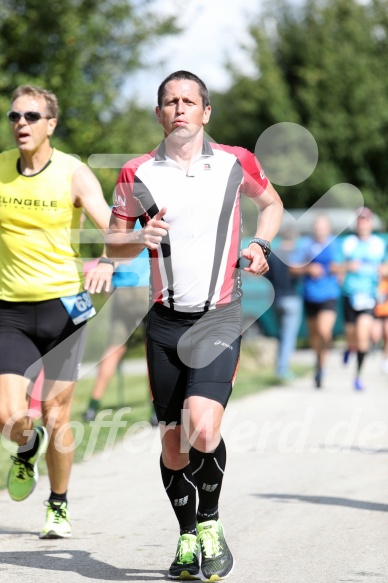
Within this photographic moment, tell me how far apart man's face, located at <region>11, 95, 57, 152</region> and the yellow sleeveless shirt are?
0.54 feet

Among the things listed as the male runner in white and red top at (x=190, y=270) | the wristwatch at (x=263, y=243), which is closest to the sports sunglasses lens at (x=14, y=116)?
the male runner in white and red top at (x=190, y=270)

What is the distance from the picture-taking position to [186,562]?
16.5ft

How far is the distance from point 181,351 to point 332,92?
107 ft

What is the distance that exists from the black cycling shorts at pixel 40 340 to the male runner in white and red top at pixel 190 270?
3.28 feet

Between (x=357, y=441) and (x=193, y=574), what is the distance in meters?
5.02

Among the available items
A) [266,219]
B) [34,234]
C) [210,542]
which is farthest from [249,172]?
[210,542]

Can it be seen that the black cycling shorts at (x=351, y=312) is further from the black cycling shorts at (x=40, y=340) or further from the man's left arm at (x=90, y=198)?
the man's left arm at (x=90, y=198)

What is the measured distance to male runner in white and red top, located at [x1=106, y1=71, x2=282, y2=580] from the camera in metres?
4.98

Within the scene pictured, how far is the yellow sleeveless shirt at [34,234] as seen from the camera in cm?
595

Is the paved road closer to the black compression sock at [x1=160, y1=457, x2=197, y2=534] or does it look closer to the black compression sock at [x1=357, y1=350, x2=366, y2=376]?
the black compression sock at [x1=160, y1=457, x2=197, y2=534]

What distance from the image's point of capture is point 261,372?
1864 centimetres

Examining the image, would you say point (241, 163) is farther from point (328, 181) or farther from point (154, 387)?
point (328, 181)

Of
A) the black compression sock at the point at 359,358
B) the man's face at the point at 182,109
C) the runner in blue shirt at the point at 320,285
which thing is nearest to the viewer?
the man's face at the point at 182,109

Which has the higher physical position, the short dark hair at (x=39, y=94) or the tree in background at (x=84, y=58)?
the tree in background at (x=84, y=58)
